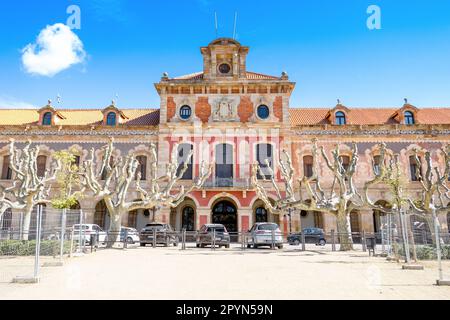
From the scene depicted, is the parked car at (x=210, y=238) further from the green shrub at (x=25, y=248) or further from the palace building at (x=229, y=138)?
the green shrub at (x=25, y=248)

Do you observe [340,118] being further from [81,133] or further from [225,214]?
[81,133]

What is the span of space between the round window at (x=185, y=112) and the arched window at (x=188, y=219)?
8.07 metres

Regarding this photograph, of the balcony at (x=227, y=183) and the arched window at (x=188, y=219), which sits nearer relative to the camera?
the balcony at (x=227, y=183)

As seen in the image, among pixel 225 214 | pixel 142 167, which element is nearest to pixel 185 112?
pixel 142 167

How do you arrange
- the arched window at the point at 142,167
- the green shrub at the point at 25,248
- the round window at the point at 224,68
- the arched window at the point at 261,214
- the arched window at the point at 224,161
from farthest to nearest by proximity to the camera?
the round window at the point at 224,68
the arched window at the point at 142,167
the arched window at the point at 261,214
the arched window at the point at 224,161
the green shrub at the point at 25,248

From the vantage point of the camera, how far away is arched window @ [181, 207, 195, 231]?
3041 centimetres

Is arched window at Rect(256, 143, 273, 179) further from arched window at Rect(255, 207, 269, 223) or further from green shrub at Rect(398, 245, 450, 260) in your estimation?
green shrub at Rect(398, 245, 450, 260)

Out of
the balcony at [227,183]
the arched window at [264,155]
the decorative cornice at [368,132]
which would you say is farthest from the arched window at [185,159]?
the decorative cornice at [368,132]

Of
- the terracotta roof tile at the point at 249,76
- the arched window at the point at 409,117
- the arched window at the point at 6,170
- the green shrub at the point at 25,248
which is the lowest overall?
the green shrub at the point at 25,248

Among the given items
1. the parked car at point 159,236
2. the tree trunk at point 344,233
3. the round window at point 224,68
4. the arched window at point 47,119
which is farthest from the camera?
the round window at point 224,68

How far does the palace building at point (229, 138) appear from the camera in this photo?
96.1ft

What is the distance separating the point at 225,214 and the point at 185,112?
9.73m

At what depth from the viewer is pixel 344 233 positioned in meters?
19.1
